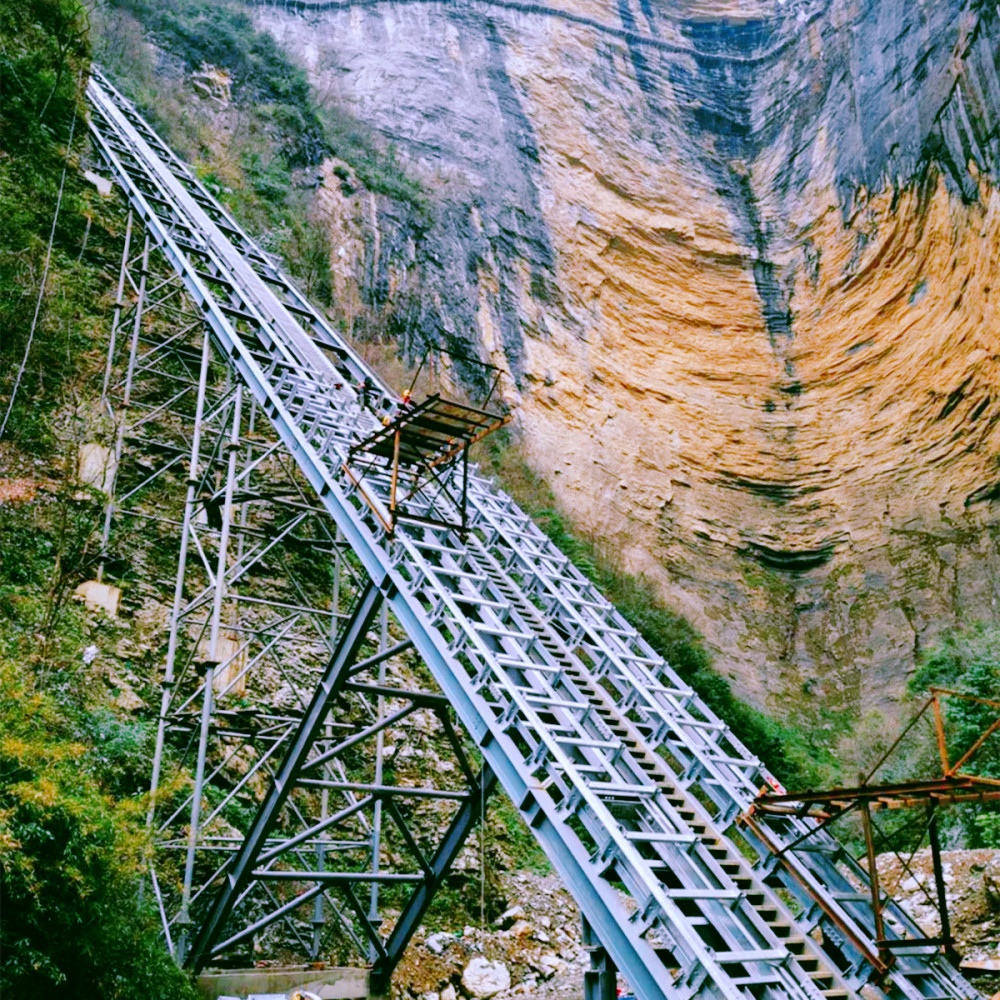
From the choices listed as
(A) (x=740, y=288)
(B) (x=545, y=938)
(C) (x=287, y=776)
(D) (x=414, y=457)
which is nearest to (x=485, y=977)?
(B) (x=545, y=938)

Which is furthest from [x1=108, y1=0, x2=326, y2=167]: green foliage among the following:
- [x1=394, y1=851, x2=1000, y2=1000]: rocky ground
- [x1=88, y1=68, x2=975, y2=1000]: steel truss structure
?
[x1=394, y1=851, x2=1000, y2=1000]: rocky ground

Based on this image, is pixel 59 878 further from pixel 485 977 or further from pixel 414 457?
pixel 485 977

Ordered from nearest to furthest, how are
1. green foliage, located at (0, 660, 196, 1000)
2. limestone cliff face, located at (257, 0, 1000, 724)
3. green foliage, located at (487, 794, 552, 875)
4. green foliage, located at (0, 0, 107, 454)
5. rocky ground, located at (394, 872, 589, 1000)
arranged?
green foliage, located at (0, 660, 196, 1000)
rocky ground, located at (394, 872, 589, 1000)
green foliage, located at (0, 0, 107, 454)
green foliage, located at (487, 794, 552, 875)
limestone cliff face, located at (257, 0, 1000, 724)

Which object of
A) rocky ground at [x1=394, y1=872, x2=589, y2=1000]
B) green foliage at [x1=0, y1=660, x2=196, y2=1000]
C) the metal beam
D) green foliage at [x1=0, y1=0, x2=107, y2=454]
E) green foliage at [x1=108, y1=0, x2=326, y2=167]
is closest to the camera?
green foliage at [x1=0, y1=660, x2=196, y2=1000]

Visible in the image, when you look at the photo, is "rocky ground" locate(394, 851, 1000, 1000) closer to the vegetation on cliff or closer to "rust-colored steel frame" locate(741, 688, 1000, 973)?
"rust-colored steel frame" locate(741, 688, 1000, 973)

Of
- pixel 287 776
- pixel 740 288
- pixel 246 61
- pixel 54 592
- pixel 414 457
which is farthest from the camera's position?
pixel 740 288

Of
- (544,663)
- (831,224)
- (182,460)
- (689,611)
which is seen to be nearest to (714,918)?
(544,663)
